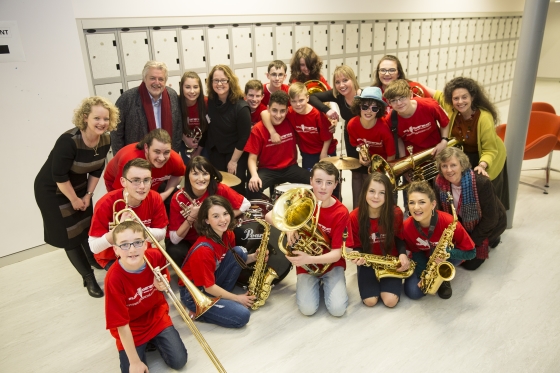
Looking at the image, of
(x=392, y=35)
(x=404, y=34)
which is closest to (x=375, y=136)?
(x=392, y=35)

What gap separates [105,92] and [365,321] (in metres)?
3.37

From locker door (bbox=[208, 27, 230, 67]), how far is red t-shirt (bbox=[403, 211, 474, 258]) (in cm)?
312

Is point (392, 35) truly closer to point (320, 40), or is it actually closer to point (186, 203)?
point (320, 40)

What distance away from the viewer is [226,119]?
168 inches

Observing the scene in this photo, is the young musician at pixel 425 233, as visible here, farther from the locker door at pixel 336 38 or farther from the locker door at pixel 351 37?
the locker door at pixel 351 37

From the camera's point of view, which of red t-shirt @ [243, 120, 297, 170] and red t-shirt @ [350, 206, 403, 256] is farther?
red t-shirt @ [243, 120, 297, 170]

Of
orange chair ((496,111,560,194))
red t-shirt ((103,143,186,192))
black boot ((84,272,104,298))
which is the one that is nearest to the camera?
red t-shirt ((103,143,186,192))

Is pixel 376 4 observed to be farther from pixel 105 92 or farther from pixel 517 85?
pixel 105 92

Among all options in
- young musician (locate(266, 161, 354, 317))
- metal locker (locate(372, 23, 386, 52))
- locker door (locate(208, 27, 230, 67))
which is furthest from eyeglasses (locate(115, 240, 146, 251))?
metal locker (locate(372, 23, 386, 52))

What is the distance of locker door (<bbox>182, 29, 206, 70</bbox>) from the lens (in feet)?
16.1

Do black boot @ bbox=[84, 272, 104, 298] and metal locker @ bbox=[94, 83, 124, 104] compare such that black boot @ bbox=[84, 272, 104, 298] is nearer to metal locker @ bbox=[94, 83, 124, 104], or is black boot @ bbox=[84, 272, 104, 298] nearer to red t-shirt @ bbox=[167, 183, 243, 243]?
red t-shirt @ bbox=[167, 183, 243, 243]

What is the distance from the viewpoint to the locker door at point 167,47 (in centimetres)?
469

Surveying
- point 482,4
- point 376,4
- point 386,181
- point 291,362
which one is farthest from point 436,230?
point 482,4

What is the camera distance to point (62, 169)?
326 centimetres
